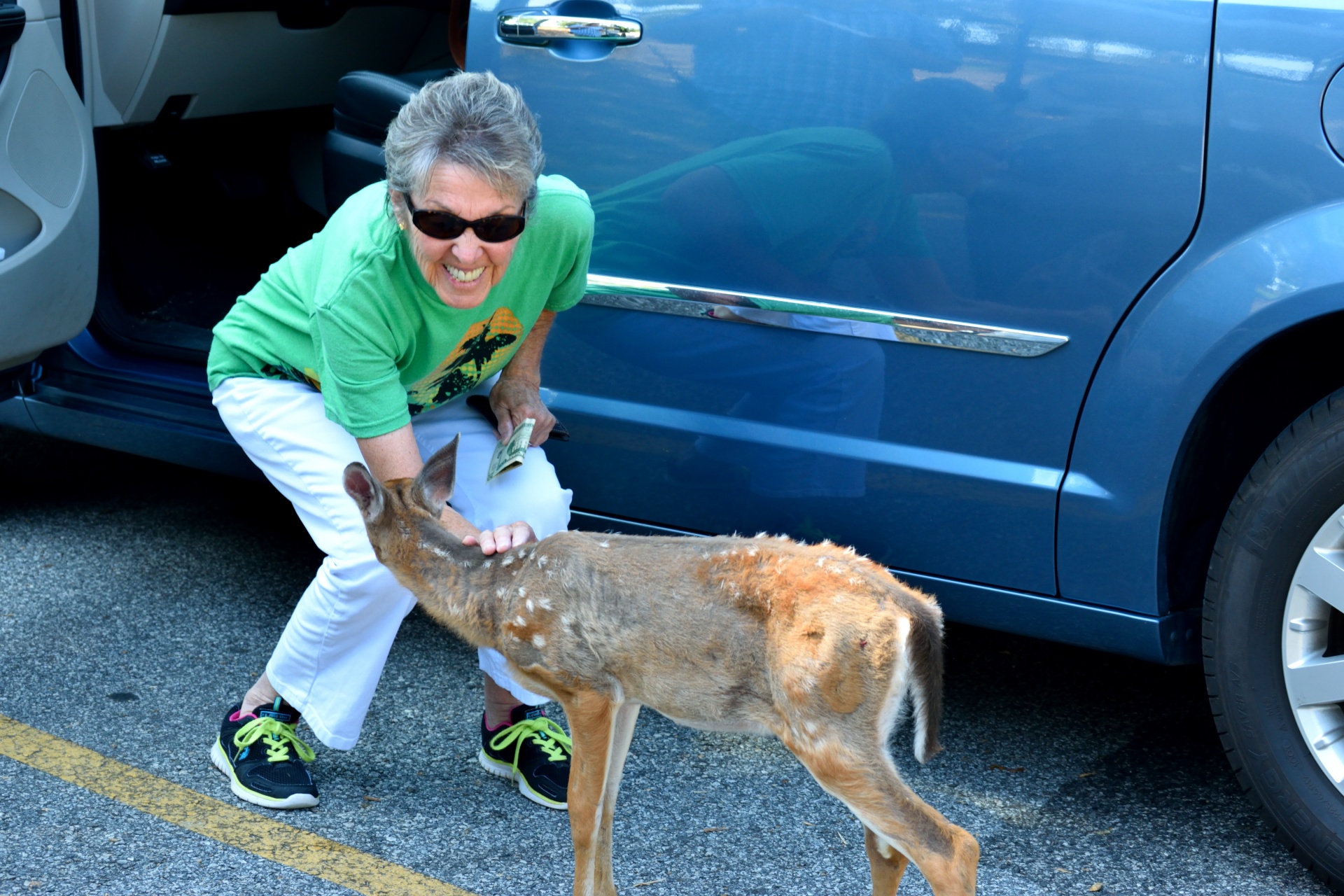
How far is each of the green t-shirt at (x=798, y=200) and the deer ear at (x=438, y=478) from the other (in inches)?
31.1

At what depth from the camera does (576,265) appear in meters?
3.28

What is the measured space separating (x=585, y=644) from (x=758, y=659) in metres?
0.37

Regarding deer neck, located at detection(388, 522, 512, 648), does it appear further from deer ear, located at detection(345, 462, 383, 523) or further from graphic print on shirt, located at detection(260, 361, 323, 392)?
graphic print on shirt, located at detection(260, 361, 323, 392)

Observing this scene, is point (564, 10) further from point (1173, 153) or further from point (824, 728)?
point (824, 728)

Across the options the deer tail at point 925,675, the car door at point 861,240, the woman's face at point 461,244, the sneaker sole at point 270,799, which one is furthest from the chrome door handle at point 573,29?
the sneaker sole at point 270,799


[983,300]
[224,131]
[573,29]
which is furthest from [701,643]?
[224,131]

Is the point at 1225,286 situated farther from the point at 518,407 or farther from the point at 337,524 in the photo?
the point at 337,524

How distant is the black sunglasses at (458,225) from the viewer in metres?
2.79

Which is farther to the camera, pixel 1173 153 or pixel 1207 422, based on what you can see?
pixel 1207 422

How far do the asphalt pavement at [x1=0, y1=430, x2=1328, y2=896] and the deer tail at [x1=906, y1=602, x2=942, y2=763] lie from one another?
54 centimetres

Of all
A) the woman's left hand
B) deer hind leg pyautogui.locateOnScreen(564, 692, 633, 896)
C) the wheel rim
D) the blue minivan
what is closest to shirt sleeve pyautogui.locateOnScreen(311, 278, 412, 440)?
the woman's left hand

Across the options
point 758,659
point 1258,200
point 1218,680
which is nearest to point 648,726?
point 758,659

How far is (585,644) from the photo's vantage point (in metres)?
2.68

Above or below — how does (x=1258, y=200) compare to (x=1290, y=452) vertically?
above
